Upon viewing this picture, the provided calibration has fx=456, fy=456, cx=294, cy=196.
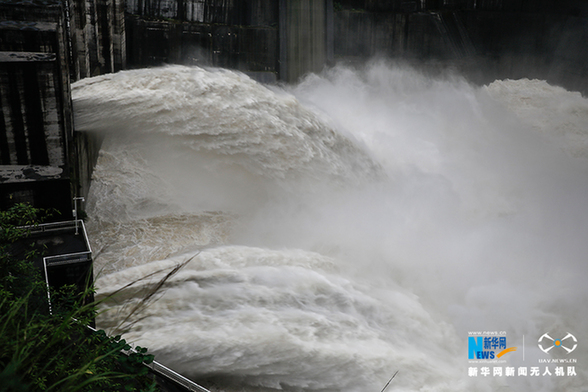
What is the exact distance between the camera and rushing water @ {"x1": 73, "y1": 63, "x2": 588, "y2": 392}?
16.5 ft

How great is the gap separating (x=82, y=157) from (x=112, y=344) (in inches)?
170

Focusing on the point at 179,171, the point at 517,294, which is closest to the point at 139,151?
the point at 179,171

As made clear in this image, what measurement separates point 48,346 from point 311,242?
18.7 ft

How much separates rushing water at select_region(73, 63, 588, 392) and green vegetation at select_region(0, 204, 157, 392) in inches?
30.9

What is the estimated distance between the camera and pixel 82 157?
23.8 feet

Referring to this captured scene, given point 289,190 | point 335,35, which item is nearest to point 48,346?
point 289,190

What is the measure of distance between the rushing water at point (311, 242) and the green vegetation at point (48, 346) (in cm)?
79

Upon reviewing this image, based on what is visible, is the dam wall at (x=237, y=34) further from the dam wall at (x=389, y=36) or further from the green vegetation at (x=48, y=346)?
the green vegetation at (x=48, y=346)

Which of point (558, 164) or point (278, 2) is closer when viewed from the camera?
point (558, 164)

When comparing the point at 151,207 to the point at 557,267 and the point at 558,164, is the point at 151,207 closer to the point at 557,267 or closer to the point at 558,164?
the point at 557,267

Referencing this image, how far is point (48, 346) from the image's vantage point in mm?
2676

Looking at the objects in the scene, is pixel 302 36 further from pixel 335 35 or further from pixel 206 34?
pixel 206 34

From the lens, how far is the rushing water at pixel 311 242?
5.04 meters

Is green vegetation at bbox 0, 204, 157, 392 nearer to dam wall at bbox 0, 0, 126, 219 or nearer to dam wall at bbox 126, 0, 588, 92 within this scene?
dam wall at bbox 0, 0, 126, 219
